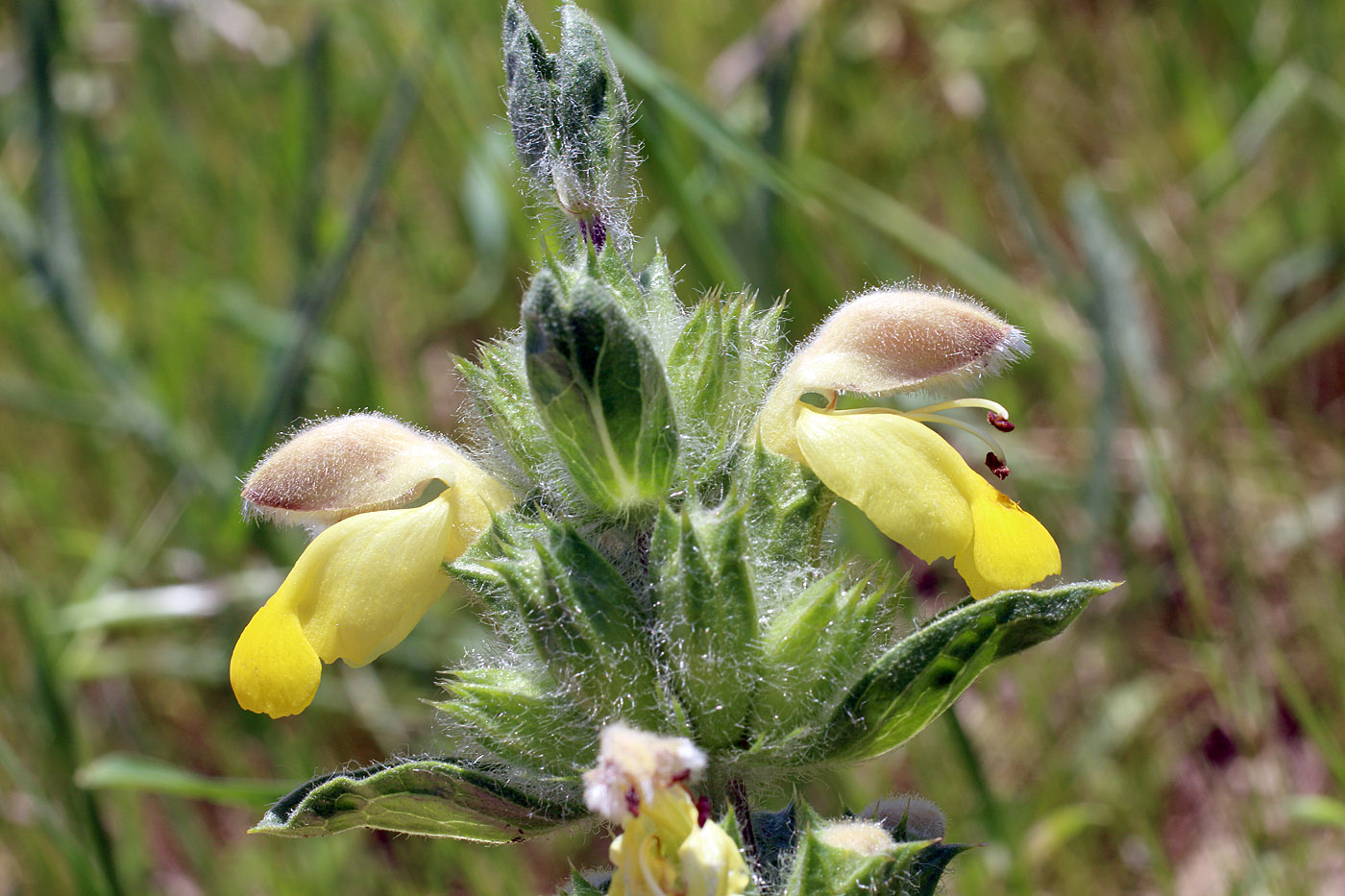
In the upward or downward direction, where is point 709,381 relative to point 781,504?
upward

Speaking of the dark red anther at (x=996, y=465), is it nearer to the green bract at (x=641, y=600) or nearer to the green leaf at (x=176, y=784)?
the green bract at (x=641, y=600)

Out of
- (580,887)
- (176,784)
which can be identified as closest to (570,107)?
(580,887)

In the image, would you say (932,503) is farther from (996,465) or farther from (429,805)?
(429,805)

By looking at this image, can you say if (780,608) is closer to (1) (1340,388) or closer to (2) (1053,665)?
(2) (1053,665)

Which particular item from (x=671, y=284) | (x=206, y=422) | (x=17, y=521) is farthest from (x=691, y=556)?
(x=17, y=521)

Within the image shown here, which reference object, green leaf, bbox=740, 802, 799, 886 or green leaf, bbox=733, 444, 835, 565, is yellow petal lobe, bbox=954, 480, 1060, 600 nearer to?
green leaf, bbox=733, 444, 835, 565

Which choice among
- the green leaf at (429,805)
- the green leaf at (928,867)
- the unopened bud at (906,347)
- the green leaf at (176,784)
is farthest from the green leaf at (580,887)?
the green leaf at (176,784)
